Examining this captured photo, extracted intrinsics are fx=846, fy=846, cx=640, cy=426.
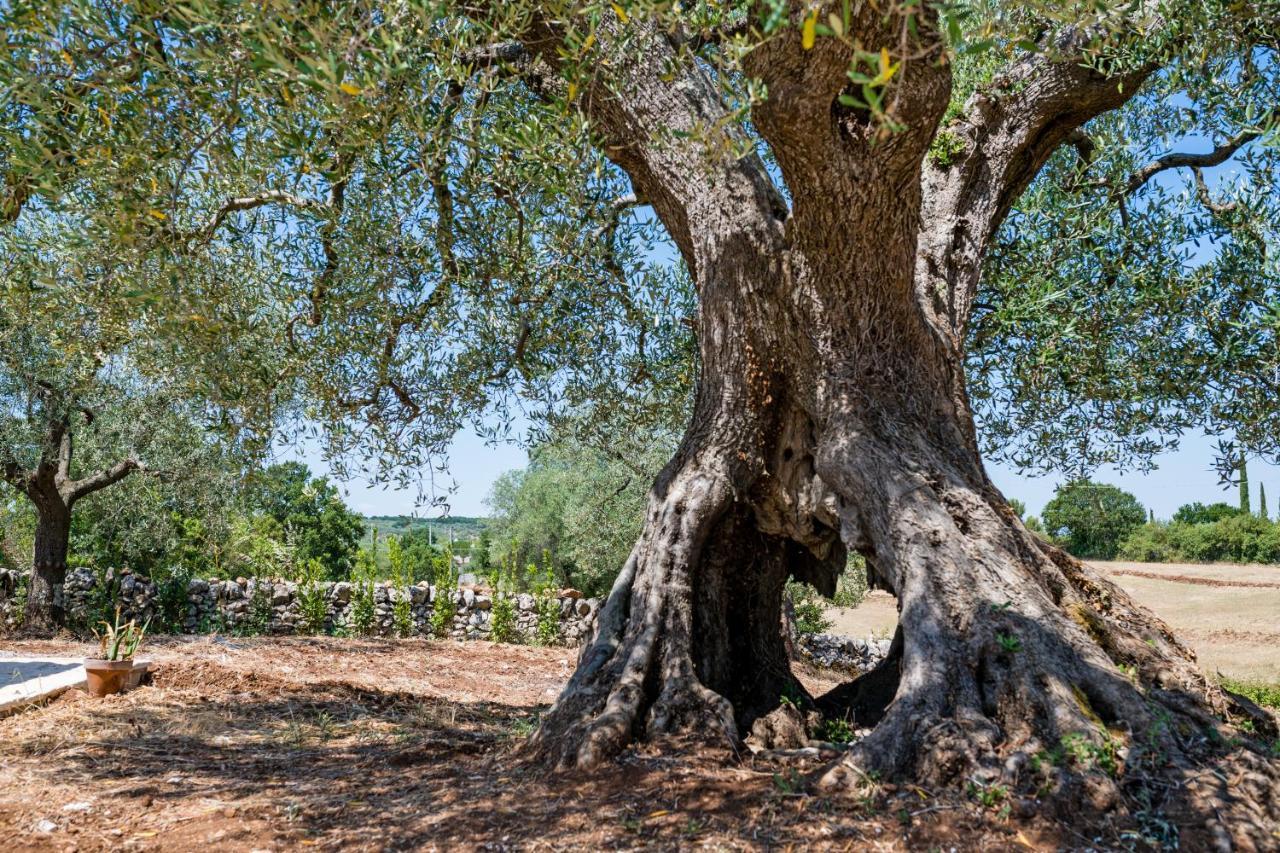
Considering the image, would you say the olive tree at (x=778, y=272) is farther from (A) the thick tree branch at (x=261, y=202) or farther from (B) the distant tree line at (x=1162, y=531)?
(B) the distant tree line at (x=1162, y=531)

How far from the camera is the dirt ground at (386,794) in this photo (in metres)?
3.52

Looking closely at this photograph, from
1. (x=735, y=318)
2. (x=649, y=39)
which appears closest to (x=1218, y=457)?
(x=735, y=318)

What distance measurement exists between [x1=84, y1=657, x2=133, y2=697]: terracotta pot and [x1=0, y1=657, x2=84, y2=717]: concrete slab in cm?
27

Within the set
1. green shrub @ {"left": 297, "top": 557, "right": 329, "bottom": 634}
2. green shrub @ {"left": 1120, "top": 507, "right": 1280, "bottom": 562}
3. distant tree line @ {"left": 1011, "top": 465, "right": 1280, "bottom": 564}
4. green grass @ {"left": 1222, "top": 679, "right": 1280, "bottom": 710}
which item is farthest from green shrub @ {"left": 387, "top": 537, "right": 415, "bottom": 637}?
green shrub @ {"left": 1120, "top": 507, "right": 1280, "bottom": 562}

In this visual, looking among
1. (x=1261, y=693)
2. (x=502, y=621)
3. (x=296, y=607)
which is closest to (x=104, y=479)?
(x=296, y=607)

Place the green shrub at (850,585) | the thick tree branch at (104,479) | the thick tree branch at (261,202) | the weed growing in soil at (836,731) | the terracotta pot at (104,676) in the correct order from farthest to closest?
the green shrub at (850,585) < the thick tree branch at (104,479) < the terracotta pot at (104,676) < the thick tree branch at (261,202) < the weed growing in soil at (836,731)

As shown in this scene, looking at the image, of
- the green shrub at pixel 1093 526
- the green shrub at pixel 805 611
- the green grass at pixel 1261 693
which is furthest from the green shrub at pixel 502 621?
the green shrub at pixel 1093 526

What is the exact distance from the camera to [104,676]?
7.98 m

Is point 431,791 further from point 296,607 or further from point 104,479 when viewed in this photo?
point 296,607

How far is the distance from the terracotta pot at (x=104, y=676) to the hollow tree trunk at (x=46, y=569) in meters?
6.92

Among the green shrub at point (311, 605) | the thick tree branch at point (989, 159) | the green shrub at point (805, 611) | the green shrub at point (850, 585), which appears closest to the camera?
the thick tree branch at point (989, 159)

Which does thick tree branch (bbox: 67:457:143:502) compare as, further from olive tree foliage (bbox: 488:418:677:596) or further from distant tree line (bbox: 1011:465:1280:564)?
distant tree line (bbox: 1011:465:1280:564)

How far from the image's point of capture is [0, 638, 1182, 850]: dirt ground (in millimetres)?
3520

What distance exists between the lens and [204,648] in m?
11.1
